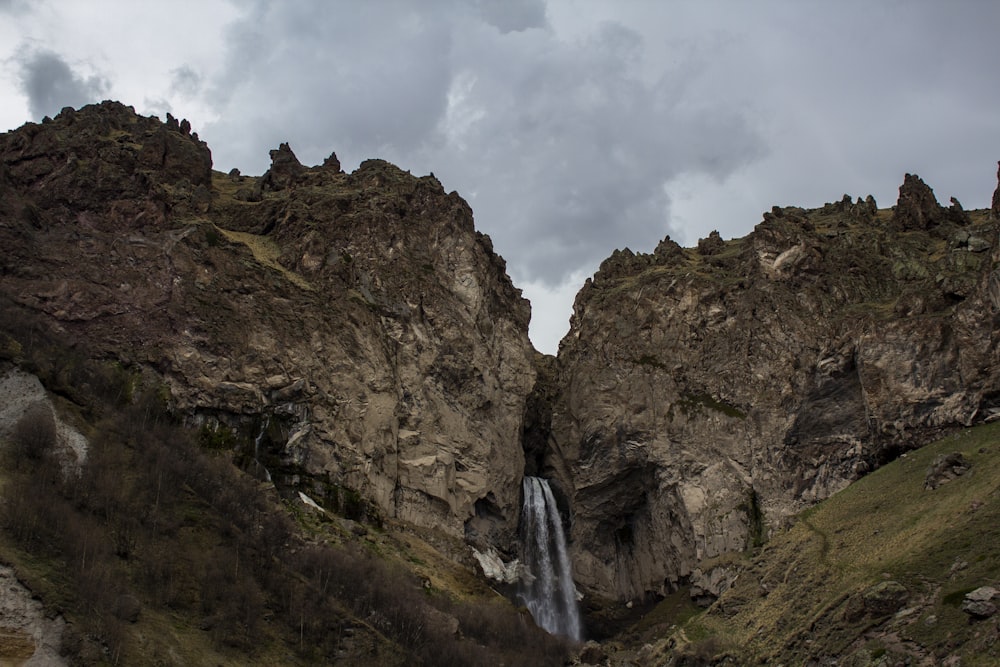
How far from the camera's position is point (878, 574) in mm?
46438

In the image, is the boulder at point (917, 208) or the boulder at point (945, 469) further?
the boulder at point (917, 208)

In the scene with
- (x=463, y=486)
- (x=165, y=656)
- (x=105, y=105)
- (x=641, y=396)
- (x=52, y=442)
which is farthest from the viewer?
(x=105, y=105)

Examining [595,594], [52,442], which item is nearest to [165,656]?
[52,442]

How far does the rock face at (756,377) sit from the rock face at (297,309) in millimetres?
10518

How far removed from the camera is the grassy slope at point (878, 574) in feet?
127

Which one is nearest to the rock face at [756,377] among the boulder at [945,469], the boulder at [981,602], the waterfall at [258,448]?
the boulder at [945,469]

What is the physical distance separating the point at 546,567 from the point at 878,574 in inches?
2030

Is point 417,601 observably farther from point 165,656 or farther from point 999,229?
point 999,229

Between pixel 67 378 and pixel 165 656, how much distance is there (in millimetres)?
31135

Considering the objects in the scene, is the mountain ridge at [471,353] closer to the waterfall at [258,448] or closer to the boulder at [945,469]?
the waterfall at [258,448]

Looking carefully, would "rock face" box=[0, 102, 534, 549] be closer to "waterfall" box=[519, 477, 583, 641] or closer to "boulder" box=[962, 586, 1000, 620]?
"waterfall" box=[519, 477, 583, 641]

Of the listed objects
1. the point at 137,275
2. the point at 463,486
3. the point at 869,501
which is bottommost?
the point at 869,501

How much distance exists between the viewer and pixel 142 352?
79.0m

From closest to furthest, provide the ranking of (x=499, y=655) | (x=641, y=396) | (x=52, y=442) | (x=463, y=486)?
(x=52, y=442) < (x=499, y=655) < (x=463, y=486) < (x=641, y=396)
